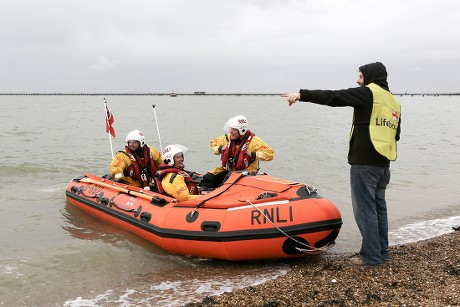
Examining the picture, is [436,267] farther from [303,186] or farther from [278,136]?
[278,136]

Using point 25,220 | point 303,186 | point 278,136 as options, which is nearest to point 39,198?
point 25,220

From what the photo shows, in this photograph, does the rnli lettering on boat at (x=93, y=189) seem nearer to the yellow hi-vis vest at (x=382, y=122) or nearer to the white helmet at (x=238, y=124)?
the white helmet at (x=238, y=124)

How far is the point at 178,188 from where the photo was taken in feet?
18.4

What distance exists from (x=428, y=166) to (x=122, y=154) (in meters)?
10.6

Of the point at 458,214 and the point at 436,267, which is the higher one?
the point at 436,267

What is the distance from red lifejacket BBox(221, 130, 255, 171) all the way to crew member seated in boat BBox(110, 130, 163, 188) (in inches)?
55.0

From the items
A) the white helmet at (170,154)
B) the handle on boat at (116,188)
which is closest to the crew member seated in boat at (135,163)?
the handle on boat at (116,188)

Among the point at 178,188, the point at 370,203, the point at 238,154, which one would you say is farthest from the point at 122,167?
the point at 370,203

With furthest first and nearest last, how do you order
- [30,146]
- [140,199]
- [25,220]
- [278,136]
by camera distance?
[278,136] → [30,146] → [25,220] → [140,199]

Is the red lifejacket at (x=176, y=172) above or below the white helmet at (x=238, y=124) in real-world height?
below

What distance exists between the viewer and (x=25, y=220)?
7.59 m

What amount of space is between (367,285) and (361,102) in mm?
1585

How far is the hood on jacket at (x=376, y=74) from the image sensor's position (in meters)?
4.11

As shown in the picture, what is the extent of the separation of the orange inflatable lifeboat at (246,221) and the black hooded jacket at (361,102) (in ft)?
2.92
